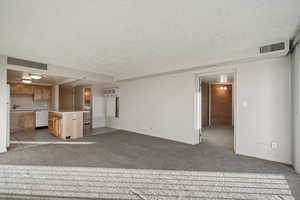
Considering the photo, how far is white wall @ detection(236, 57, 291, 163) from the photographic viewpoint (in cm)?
290

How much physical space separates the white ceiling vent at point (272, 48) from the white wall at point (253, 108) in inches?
16.1

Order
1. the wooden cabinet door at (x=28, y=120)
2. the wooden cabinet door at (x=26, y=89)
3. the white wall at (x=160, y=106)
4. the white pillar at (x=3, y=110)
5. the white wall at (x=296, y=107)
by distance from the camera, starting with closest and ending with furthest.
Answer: the white wall at (x=296, y=107) < the white pillar at (x=3, y=110) < the white wall at (x=160, y=106) < the wooden cabinet door at (x=28, y=120) < the wooden cabinet door at (x=26, y=89)

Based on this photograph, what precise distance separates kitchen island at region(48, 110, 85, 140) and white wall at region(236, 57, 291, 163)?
514cm

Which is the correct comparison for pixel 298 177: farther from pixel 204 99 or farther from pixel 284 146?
pixel 204 99

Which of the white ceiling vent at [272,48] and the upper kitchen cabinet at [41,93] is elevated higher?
the white ceiling vent at [272,48]

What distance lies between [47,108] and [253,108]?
29.6 feet

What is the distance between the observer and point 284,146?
9.50 feet

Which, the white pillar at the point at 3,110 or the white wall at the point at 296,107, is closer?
the white wall at the point at 296,107

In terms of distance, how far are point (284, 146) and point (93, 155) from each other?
424cm

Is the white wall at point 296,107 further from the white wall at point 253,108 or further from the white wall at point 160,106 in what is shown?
the white wall at point 160,106

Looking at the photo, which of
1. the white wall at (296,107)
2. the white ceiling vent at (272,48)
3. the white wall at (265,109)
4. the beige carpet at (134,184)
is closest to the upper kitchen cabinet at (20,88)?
the beige carpet at (134,184)

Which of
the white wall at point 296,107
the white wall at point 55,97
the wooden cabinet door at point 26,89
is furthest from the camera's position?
the white wall at point 55,97

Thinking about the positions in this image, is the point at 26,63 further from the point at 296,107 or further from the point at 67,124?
the point at 296,107

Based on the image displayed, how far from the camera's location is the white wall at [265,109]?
290 cm
